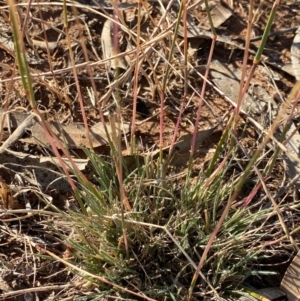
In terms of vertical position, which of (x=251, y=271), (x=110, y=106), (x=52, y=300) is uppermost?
(x=110, y=106)

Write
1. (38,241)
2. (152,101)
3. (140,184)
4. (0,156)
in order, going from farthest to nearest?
1. (152,101)
2. (0,156)
3. (38,241)
4. (140,184)

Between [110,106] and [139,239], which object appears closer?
[139,239]

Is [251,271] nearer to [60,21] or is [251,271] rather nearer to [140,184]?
[140,184]

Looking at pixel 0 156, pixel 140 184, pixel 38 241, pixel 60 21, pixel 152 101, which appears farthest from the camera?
pixel 60 21

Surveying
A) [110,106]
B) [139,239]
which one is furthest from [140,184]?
[110,106]

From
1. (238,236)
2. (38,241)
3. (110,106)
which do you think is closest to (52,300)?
(38,241)

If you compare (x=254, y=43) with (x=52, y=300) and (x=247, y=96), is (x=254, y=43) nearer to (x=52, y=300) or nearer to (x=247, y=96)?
(x=247, y=96)

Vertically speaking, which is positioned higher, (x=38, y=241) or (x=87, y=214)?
(x=87, y=214)
